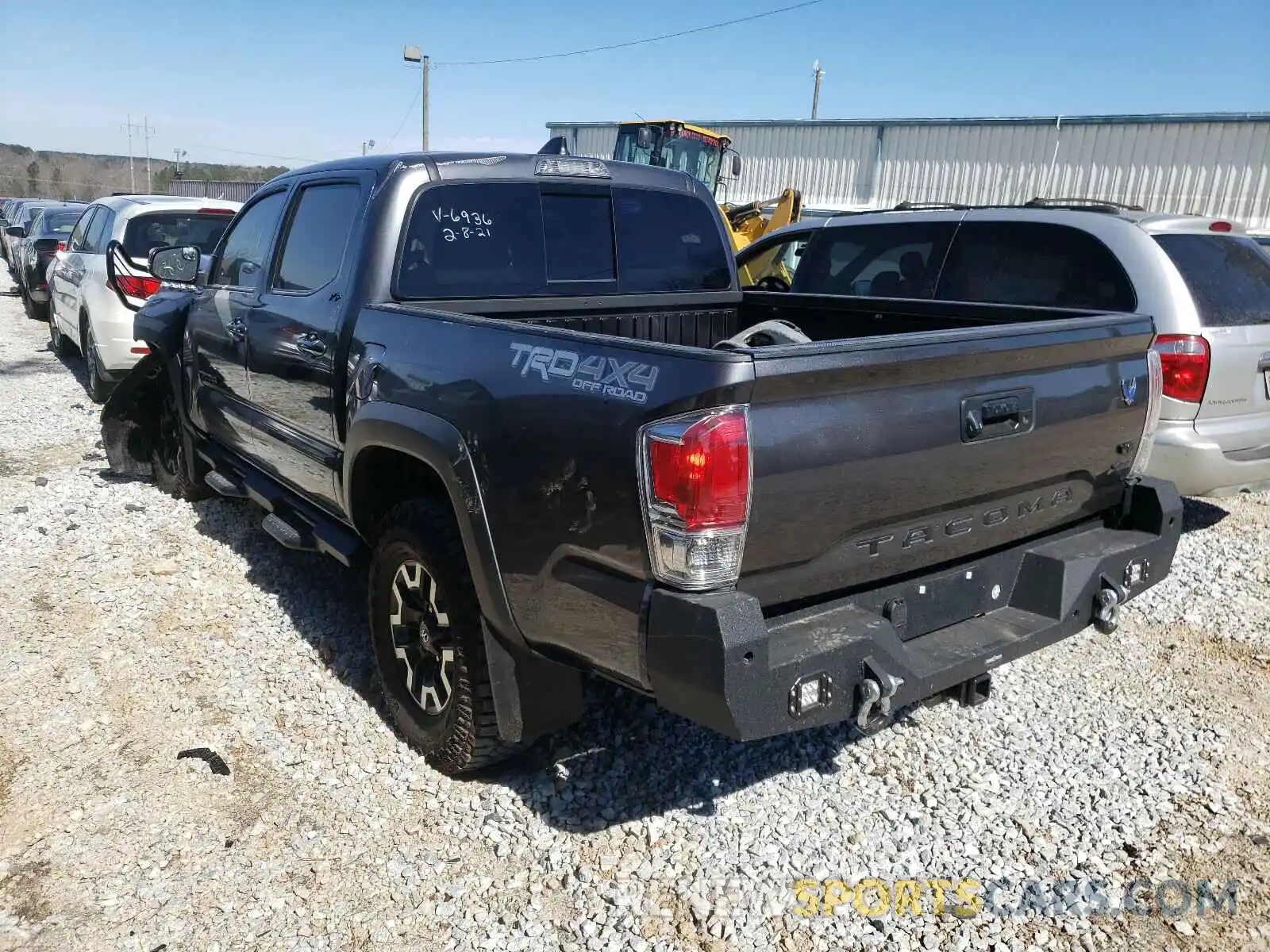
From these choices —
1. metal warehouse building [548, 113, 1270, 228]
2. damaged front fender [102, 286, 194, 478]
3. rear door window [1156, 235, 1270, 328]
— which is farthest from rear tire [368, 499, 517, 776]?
metal warehouse building [548, 113, 1270, 228]

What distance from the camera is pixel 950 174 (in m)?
24.2

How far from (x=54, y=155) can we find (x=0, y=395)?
104 meters

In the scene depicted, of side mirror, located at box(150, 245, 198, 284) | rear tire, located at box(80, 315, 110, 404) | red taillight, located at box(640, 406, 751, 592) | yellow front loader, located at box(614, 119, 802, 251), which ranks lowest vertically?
rear tire, located at box(80, 315, 110, 404)

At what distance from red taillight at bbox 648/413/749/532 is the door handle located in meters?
2.02

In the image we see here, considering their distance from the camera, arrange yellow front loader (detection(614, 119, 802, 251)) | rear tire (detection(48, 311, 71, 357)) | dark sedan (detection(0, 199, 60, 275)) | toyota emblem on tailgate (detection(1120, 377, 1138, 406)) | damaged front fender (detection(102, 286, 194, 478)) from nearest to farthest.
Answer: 1. toyota emblem on tailgate (detection(1120, 377, 1138, 406))
2. damaged front fender (detection(102, 286, 194, 478))
3. rear tire (detection(48, 311, 71, 357))
4. yellow front loader (detection(614, 119, 802, 251))
5. dark sedan (detection(0, 199, 60, 275))

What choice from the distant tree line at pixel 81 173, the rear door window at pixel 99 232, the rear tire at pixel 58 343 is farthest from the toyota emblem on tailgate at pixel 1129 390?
the distant tree line at pixel 81 173

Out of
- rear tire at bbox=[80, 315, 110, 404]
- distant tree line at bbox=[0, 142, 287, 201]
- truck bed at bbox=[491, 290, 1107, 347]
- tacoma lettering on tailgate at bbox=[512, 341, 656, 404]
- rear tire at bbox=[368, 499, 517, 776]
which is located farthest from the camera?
distant tree line at bbox=[0, 142, 287, 201]

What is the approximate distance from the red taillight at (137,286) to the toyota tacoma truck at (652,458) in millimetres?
3932

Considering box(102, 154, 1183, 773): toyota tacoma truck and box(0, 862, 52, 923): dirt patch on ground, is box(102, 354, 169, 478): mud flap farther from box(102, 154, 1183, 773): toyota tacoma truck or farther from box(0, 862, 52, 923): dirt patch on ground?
box(0, 862, 52, 923): dirt patch on ground

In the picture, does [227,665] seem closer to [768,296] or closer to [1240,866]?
[768,296]

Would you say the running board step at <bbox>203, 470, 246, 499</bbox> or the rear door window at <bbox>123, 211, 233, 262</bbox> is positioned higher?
the rear door window at <bbox>123, 211, 233, 262</bbox>

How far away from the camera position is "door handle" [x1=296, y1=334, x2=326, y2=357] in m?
3.76

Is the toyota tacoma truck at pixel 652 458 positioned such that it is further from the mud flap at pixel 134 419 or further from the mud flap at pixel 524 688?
the mud flap at pixel 134 419

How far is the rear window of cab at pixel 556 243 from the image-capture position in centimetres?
363
